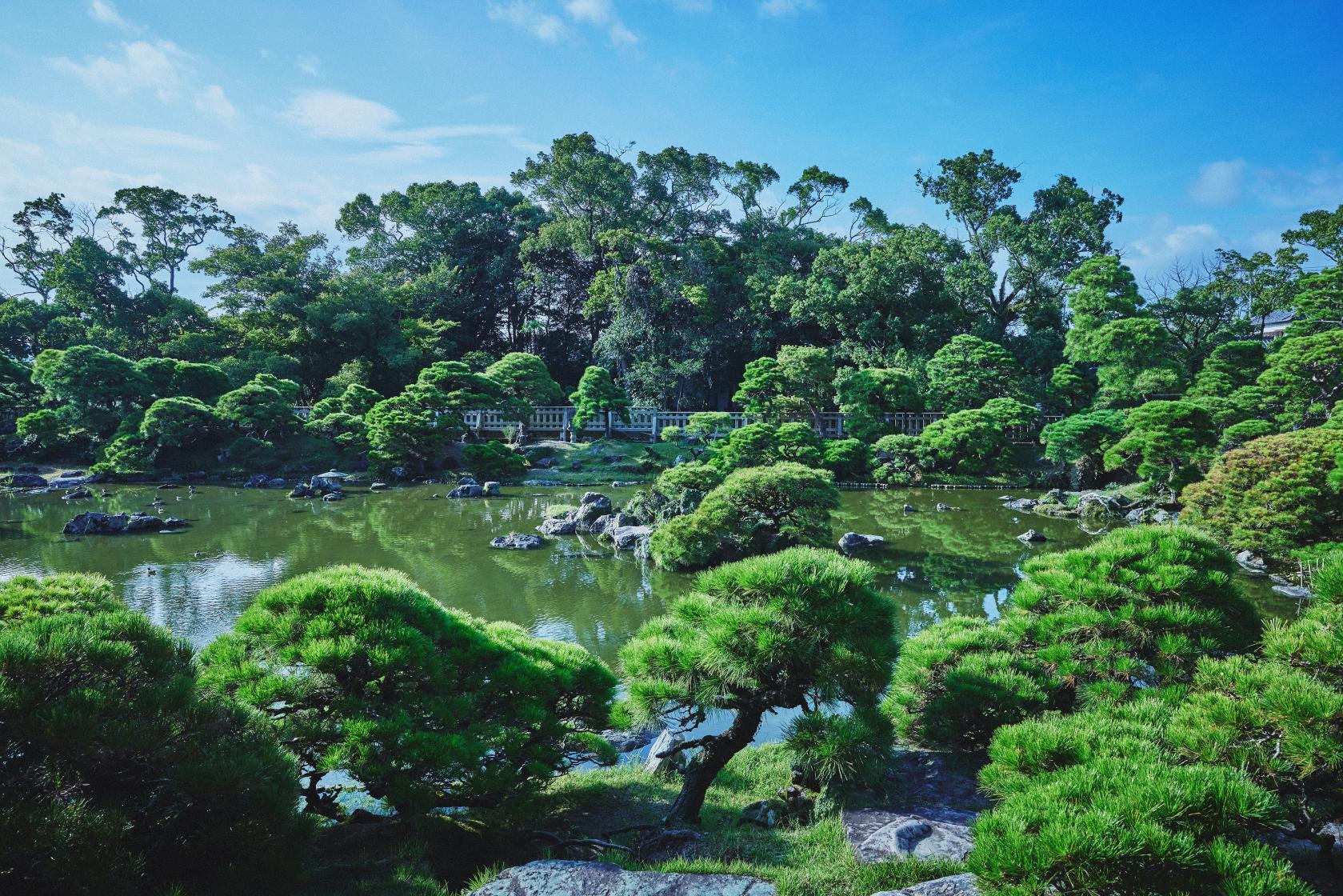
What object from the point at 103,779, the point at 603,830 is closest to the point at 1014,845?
the point at 603,830

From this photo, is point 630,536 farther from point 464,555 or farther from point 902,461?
point 902,461

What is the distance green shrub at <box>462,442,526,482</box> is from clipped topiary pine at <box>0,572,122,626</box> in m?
18.8

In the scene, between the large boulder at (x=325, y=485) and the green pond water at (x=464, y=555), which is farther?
the large boulder at (x=325, y=485)

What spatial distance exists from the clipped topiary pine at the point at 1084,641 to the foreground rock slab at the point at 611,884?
223cm

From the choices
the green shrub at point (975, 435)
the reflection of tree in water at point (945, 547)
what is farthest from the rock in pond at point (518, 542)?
the green shrub at point (975, 435)

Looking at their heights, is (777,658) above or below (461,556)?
above

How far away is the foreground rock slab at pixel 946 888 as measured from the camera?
7.59 ft

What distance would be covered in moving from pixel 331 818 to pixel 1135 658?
462 centimetres

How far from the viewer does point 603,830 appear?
3.84 m

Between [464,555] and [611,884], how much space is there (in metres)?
11.0

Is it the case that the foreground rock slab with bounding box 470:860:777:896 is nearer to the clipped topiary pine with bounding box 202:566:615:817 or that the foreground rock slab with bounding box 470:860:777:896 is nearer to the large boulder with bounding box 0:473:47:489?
the clipped topiary pine with bounding box 202:566:615:817

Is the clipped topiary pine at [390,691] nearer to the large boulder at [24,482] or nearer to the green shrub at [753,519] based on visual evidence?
the green shrub at [753,519]

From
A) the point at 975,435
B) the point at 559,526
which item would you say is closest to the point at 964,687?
the point at 559,526

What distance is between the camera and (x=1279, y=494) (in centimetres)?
947
